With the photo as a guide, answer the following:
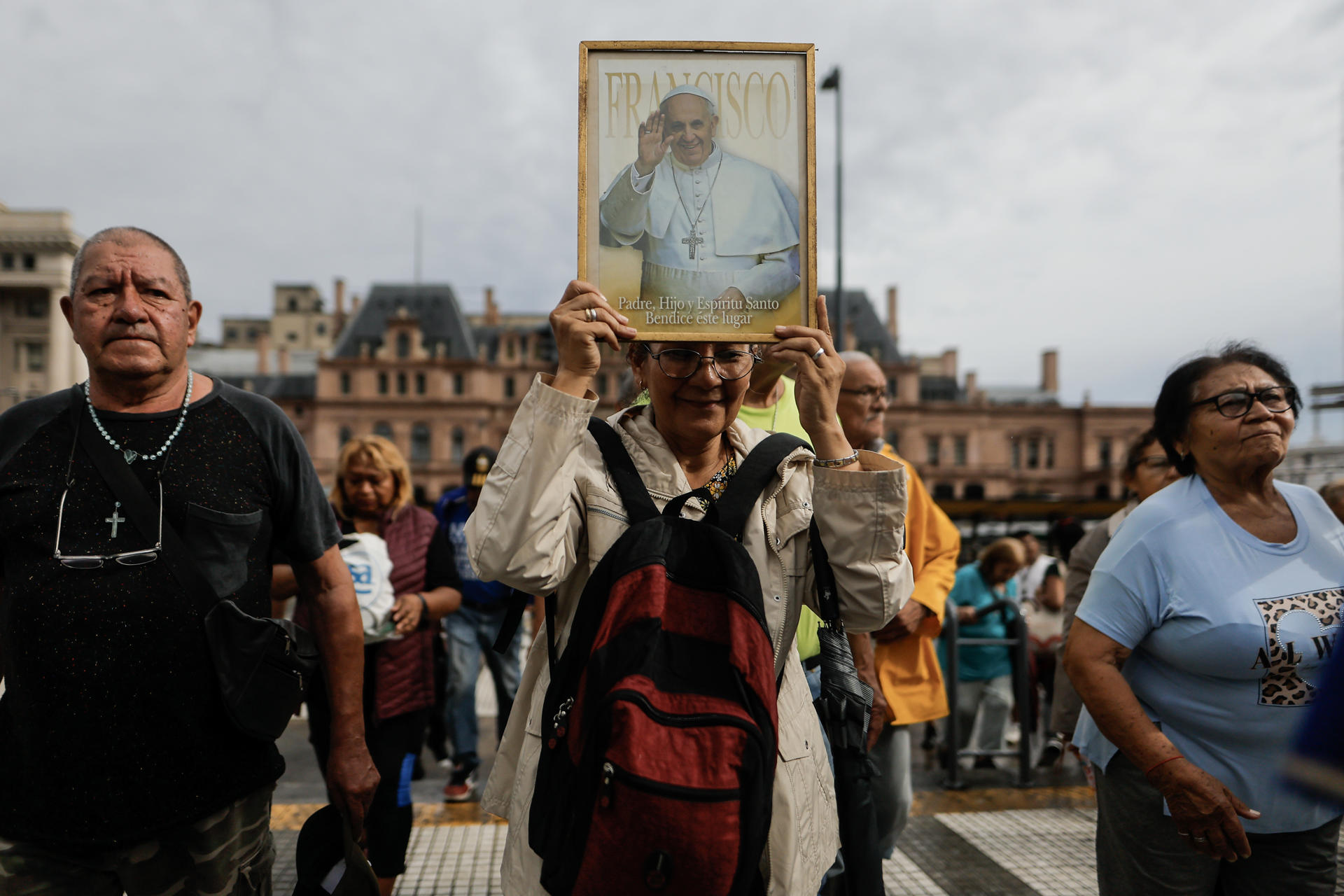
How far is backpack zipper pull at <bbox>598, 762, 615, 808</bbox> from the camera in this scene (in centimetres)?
147

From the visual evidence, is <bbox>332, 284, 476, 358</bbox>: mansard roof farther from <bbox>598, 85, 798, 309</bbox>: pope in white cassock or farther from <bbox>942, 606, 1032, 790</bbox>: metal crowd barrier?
<bbox>598, 85, 798, 309</bbox>: pope in white cassock

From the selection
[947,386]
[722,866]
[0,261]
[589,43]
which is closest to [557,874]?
[722,866]

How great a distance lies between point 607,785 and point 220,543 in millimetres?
1287

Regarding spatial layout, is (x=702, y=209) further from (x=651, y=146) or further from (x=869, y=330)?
Result: (x=869, y=330)

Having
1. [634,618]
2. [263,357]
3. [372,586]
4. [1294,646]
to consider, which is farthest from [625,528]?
[263,357]

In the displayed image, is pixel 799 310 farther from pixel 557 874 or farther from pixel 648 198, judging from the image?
pixel 557 874

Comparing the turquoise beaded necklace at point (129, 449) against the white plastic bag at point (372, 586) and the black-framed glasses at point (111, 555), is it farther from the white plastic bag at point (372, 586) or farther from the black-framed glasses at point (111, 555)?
the white plastic bag at point (372, 586)

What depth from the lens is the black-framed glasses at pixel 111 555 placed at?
1.98 meters

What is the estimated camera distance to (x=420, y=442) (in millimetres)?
58594

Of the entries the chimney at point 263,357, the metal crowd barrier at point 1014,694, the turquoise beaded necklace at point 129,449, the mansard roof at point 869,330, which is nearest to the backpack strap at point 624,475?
the turquoise beaded necklace at point 129,449

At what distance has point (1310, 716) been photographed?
4.19 feet

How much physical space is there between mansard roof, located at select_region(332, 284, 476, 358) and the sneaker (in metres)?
56.4

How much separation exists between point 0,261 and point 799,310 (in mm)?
75896

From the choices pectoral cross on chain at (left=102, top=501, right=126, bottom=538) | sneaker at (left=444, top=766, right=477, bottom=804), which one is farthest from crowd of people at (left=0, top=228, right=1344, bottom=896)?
sneaker at (left=444, top=766, right=477, bottom=804)
